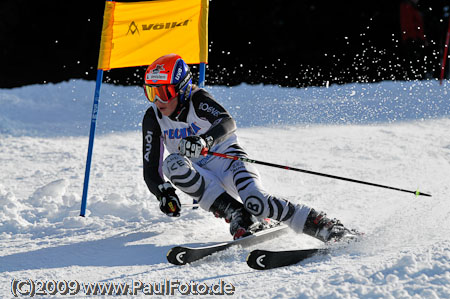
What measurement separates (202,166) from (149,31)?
53.3 inches

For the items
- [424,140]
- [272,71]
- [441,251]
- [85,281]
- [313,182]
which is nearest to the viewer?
[441,251]

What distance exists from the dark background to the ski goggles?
720 cm

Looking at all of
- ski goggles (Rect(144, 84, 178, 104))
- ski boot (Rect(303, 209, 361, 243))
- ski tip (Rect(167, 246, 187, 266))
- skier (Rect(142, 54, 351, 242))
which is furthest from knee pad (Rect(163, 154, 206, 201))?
ski boot (Rect(303, 209, 361, 243))

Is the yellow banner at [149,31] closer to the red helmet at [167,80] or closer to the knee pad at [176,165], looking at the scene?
the red helmet at [167,80]

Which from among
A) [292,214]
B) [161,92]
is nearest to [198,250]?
[292,214]

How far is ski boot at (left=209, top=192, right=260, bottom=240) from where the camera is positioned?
3.49 m

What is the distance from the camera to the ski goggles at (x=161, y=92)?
12.0 feet

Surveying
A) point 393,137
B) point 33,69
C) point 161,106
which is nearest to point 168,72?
point 161,106

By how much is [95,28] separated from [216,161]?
8047 mm

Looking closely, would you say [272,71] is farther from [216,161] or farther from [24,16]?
[216,161]

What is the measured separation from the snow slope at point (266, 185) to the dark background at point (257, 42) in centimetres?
133

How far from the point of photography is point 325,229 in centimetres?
327

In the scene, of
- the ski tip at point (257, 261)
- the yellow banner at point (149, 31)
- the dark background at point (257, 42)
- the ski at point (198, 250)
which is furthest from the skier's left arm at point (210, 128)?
the dark background at point (257, 42)

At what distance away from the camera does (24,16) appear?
11336mm
